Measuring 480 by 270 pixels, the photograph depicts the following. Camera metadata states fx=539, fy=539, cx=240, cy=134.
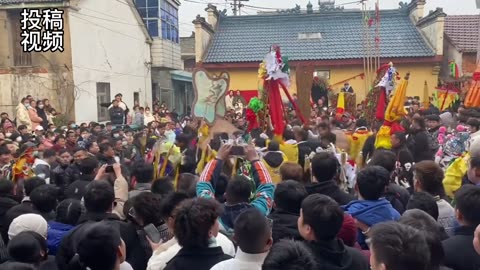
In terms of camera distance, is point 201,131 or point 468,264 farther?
point 201,131

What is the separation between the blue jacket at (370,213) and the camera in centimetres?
385

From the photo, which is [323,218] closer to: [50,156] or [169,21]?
[50,156]

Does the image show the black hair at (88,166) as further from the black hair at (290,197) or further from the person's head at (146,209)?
the black hair at (290,197)

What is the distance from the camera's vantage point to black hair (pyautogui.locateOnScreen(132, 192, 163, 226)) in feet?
12.4

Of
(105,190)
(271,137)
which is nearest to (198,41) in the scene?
(271,137)

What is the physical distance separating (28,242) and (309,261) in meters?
1.91

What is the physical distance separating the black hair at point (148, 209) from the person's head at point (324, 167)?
4.87 ft

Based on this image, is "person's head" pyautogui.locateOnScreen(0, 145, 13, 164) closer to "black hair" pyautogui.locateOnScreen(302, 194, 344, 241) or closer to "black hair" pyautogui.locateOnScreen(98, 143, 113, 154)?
"black hair" pyautogui.locateOnScreen(98, 143, 113, 154)

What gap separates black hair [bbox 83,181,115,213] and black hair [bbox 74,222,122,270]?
1.22 meters

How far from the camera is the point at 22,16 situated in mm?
16719

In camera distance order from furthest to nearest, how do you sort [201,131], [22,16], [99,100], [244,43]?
[244,43]
[99,100]
[22,16]
[201,131]

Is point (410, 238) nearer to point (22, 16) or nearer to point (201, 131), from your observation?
point (201, 131)

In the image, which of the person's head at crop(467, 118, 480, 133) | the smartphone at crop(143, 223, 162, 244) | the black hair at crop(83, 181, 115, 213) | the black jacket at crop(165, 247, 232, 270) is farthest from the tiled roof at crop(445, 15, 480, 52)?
the black jacket at crop(165, 247, 232, 270)

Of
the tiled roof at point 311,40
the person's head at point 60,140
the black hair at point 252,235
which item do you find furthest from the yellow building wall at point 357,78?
the black hair at point 252,235
